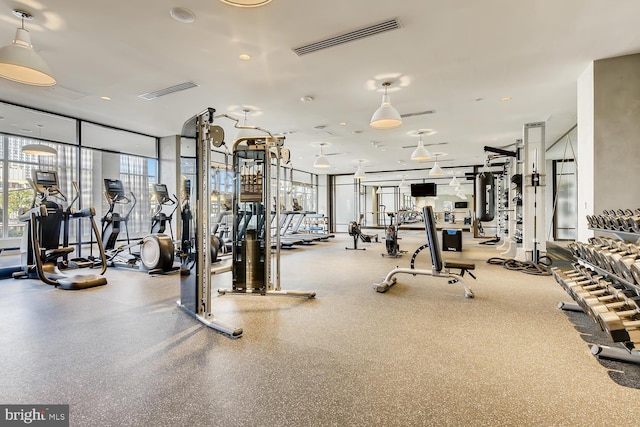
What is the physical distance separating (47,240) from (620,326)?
6591 mm

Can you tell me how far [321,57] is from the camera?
165 inches

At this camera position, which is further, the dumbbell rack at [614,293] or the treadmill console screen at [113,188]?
the treadmill console screen at [113,188]

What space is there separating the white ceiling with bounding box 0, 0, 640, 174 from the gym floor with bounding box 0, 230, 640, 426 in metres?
3.16

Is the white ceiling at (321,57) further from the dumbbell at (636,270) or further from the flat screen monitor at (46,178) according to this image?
the dumbbell at (636,270)

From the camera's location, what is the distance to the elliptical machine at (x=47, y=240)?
4.32 m

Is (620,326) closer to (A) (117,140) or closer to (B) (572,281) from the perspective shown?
(B) (572,281)

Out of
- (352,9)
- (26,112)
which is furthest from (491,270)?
(26,112)

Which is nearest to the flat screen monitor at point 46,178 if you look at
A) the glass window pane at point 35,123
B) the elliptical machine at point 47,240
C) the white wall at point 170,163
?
the elliptical machine at point 47,240

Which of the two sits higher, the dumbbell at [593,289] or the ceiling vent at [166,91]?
the ceiling vent at [166,91]

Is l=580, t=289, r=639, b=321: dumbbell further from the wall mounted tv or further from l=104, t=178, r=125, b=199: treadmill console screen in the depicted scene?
the wall mounted tv

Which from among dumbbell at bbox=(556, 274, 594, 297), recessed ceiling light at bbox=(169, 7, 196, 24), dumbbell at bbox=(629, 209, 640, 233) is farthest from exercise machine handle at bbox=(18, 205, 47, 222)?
dumbbell at bbox=(629, 209, 640, 233)

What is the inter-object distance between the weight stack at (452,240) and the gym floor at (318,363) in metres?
4.74

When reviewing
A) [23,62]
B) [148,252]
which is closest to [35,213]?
[148,252]

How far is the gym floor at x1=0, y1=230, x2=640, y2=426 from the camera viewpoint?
1.65 metres
